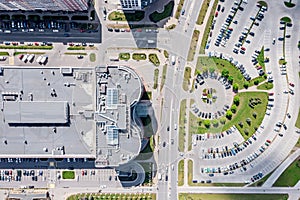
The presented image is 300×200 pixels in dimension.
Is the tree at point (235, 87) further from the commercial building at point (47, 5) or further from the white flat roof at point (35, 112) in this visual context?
the white flat roof at point (35, 112)

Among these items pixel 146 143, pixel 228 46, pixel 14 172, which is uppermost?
pixel 228 46

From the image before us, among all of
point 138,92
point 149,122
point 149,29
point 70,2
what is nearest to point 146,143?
point 149,122

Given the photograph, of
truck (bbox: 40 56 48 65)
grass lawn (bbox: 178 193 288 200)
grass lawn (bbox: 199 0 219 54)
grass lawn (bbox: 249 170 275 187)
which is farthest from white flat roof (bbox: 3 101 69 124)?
grass lawn (bbox: 249 170 275 187)

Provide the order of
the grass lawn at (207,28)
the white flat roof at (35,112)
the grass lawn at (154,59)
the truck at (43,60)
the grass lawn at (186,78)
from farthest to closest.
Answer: the grass lawn at (186,78) → the grass lawn at (154,59) → the grass lawn at (207,28) → the truck at (43,60) → the white flat roof at (35,112)

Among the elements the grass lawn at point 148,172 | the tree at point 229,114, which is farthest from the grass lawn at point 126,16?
the grass lawn at point 148,172

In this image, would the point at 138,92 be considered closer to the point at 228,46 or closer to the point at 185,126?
the point at 185,126

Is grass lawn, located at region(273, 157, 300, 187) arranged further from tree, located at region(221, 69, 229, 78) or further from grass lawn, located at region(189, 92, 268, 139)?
tree, located at region(221, 69, 229, 78)

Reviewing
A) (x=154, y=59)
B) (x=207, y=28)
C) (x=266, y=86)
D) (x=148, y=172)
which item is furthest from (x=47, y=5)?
(x=266, y=86)

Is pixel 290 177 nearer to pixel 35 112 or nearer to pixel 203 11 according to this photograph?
pixel 203 11
